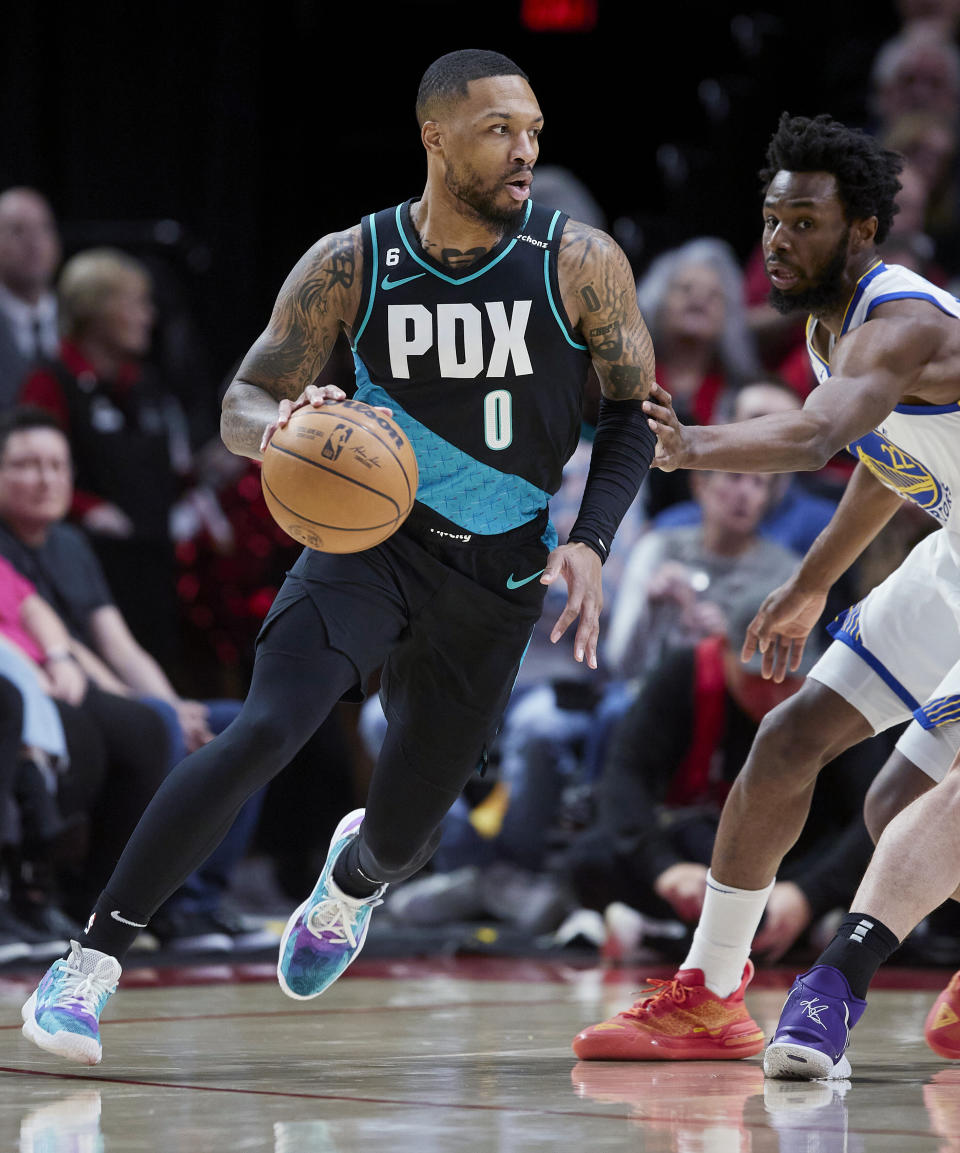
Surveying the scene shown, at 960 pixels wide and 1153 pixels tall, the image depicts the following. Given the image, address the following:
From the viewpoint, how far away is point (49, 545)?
710 cm

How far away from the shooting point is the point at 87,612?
23.4 feet

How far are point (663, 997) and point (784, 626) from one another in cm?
94

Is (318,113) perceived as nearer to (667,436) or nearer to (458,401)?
(458,401)

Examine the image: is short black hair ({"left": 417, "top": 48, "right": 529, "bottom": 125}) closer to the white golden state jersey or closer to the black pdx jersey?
the black pdx jersey

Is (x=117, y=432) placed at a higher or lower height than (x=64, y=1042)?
lower

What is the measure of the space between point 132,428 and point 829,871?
386cm

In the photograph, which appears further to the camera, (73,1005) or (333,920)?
(333,920)

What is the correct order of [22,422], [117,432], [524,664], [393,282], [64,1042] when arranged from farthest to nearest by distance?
[117,432], [524,664], [22,422], [393,282], [64,1042]

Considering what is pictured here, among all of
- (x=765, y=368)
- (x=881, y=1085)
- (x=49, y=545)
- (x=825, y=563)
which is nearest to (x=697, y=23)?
(x=765, y=368)

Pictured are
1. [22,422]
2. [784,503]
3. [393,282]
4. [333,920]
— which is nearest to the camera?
[393,282]

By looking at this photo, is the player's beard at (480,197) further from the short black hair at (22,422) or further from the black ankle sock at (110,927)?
the short black hair at (22,422)

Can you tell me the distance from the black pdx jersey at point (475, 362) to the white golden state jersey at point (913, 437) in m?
0.62

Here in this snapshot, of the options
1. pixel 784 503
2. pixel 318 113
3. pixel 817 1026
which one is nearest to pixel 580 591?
pixel 817 1026

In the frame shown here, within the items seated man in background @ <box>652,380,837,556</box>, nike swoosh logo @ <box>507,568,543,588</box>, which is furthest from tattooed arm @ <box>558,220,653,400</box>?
seated man in background @ <box>652,380,837,556</box>
